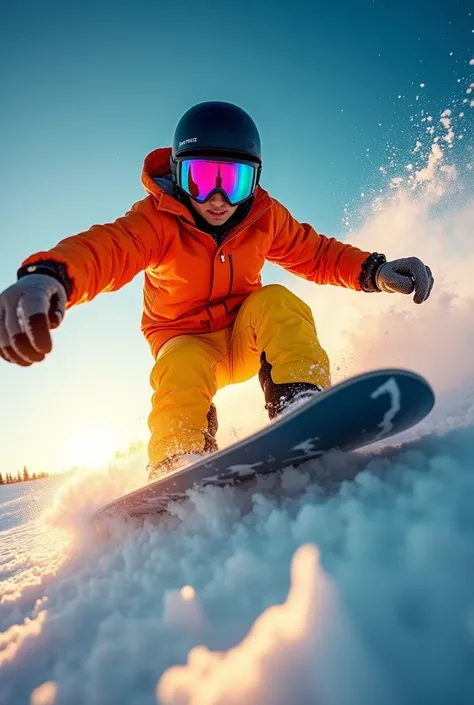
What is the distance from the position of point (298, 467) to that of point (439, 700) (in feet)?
2.53

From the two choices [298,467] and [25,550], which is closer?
[298,467]

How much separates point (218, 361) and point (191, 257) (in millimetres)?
646

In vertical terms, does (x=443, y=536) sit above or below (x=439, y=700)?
above

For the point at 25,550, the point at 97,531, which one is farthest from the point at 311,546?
the point at 25,550

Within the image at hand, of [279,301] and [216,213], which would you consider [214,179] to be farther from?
[279,301]

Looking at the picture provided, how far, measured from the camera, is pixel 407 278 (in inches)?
94.0

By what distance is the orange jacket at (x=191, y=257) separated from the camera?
2.07 metres

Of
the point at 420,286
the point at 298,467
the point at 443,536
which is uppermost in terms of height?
the point at 420,286

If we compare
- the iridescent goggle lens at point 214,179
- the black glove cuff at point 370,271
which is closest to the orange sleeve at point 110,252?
the iridescent goggle lens at point 214,179

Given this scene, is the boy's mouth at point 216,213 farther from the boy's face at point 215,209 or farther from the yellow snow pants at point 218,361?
the yellow snow pants at point 218,361

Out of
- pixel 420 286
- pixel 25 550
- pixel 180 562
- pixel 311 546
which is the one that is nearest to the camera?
pixel 311 546

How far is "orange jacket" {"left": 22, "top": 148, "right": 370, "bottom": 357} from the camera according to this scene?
6.80ft

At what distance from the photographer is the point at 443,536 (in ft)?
2.24

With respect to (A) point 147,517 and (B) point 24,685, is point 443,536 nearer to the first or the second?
(B) point 24,685
